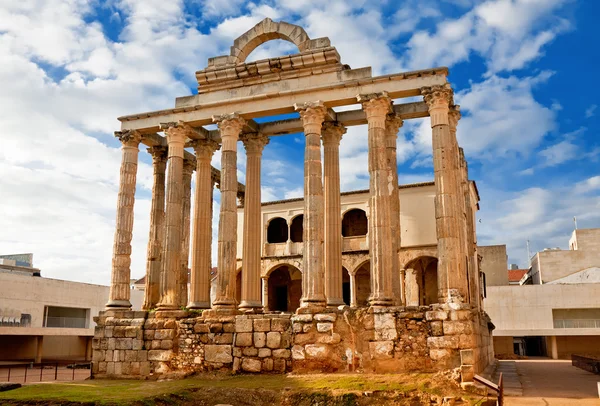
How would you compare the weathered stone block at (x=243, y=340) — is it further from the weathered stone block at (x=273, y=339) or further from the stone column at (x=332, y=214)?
the stone column at (x=332, y=214)

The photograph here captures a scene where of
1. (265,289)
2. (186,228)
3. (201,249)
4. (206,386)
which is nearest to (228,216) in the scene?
(201,249)

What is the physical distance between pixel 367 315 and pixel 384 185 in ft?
14.5

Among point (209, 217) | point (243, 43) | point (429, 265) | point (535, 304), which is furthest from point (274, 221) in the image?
point (535, 304)

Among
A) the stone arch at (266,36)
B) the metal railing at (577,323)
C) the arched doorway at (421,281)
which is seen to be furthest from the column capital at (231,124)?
the metal railing at (577,323)

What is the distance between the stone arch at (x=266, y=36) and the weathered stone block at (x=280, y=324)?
9967 mm

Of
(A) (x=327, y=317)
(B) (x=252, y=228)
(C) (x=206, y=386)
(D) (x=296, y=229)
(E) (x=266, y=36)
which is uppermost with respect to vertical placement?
(E) (x=266, y=36)

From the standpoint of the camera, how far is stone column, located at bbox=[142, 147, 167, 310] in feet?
77.8

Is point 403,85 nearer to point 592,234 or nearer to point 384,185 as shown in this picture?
point 384,185

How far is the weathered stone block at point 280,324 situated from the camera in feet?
63.1

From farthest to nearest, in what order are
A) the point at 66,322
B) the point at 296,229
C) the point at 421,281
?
the point at 66,322 → the point at 296,229 → the point at 421,281

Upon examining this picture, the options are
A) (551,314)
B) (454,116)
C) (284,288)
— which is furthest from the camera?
(551,314)

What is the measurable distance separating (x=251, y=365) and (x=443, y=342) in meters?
6.34

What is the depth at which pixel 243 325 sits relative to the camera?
19734mm

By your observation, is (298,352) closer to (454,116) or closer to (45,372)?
(454,116)
